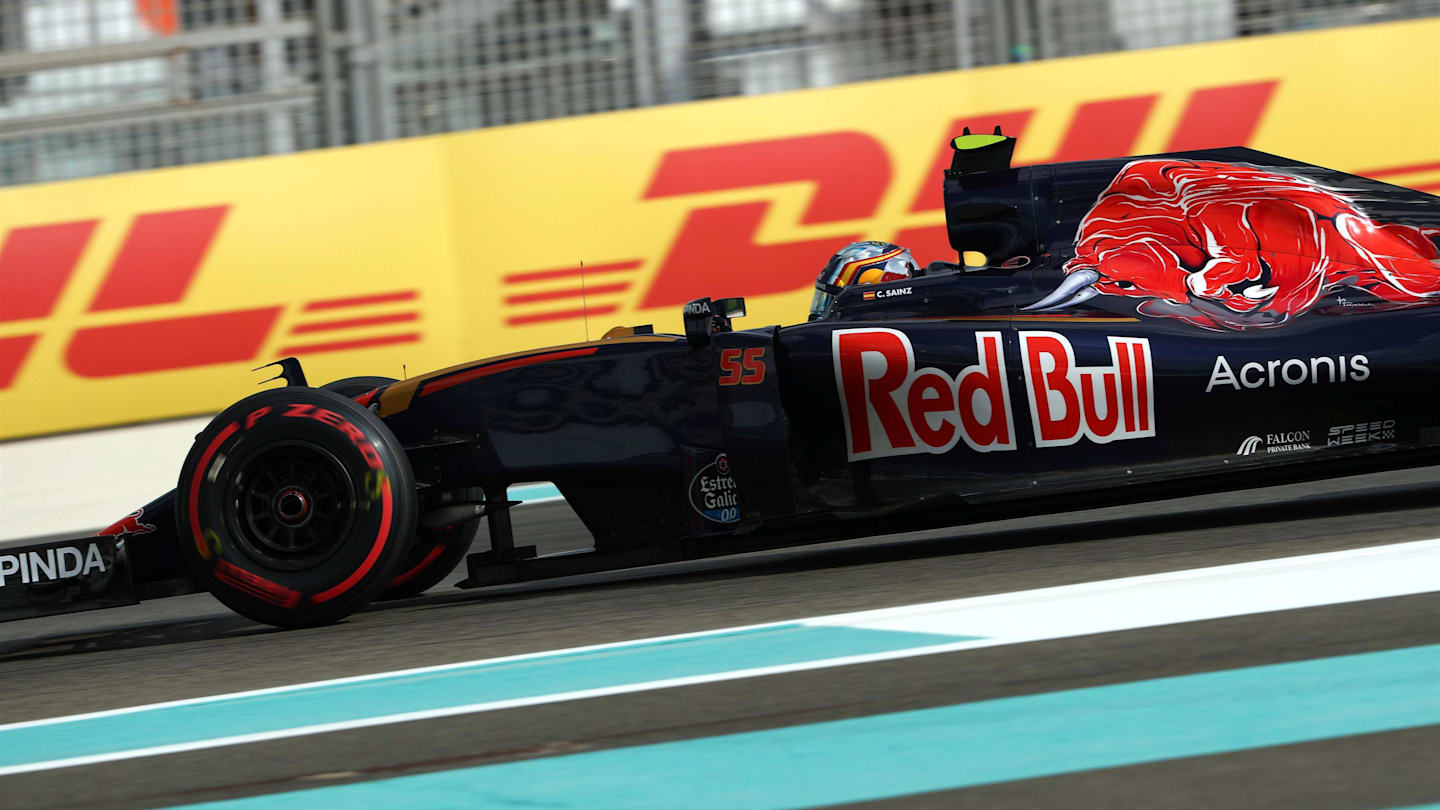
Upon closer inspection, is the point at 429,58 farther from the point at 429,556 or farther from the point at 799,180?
the point at 429,556

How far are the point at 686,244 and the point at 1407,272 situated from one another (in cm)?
474

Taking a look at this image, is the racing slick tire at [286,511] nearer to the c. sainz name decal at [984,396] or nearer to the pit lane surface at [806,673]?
the pit lane surface at [806,673]

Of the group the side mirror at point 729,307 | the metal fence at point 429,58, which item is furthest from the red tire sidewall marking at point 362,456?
the metal fence at point 429,58

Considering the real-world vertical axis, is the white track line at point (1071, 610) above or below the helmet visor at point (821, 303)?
below

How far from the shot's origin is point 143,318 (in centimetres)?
920

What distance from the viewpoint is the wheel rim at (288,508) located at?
4816 millimetres

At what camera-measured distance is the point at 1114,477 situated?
15.7ft

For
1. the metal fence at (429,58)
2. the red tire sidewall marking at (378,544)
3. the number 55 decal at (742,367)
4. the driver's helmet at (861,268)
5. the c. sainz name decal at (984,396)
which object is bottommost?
A: the red tire sidewall marking at (378,544)

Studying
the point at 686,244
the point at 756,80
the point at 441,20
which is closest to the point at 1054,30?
the point at 756,80

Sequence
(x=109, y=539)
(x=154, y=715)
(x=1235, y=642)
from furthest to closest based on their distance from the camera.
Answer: (x=109, y=539) < (x=154, y=715) < (x=1235, y=642)

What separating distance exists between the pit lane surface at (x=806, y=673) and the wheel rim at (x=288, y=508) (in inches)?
10.7

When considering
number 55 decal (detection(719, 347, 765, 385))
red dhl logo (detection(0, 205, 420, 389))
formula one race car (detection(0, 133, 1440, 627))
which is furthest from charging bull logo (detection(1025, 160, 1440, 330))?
red dhl logo (detection(0, 205, 420, 389))

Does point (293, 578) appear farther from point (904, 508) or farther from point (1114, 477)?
point (1114, 477)

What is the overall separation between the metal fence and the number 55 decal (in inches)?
185
